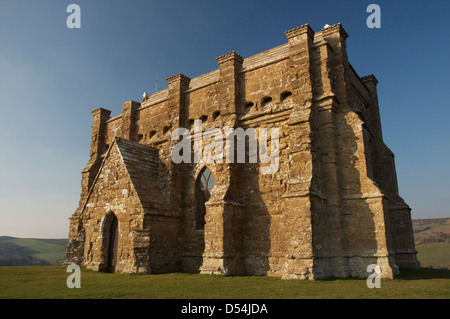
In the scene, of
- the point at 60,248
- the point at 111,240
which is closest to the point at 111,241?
the point at 111,240

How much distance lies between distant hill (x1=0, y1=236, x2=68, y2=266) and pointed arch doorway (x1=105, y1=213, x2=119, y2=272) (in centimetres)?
3854

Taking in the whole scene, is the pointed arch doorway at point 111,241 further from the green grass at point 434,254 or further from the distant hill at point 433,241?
the green grass at point 434,254

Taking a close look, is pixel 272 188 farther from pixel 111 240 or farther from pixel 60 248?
pixel 60 248

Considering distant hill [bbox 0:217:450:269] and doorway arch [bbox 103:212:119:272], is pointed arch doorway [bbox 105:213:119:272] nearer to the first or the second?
doorway arch [bbox 103:212:119:272]

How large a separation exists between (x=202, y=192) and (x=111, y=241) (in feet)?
14.8

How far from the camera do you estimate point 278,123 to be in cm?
1387

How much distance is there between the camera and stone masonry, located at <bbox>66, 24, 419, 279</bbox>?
1153cm

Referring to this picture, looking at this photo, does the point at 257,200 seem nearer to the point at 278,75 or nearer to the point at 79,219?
the point at 278,75

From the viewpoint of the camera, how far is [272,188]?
13.4 m

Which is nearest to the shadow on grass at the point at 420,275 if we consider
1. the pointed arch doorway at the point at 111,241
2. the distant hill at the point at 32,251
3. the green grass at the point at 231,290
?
the green grass at the point at 231,290

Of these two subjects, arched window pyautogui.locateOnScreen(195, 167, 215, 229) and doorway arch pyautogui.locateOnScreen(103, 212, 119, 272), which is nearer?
doorway arch pyautogui.locateOnScreen(103, 212, 119, 272)

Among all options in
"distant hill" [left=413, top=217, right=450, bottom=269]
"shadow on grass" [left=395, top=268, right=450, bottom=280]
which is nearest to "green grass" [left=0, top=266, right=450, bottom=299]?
"shadow on grass" [left=395, top=268, right=450, bottom=280]
